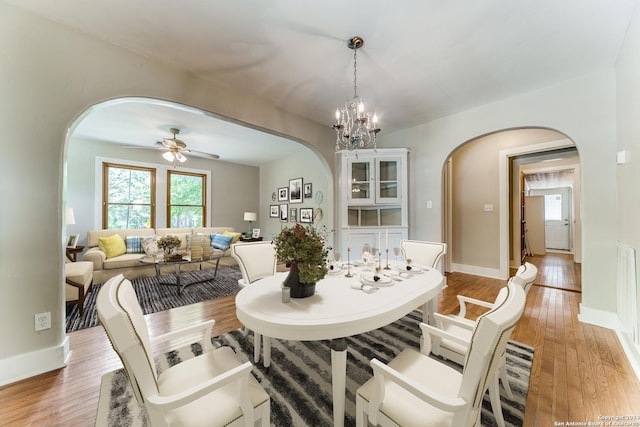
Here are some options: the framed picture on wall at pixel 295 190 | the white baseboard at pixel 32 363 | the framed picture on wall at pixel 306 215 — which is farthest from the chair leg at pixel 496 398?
the framed picture on wall at pixel 295 190

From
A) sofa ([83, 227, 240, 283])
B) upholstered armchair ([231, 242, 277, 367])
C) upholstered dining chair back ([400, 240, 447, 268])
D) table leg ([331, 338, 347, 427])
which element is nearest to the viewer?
table leg ([331, 338, 347, 427])

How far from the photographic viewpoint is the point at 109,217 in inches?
197

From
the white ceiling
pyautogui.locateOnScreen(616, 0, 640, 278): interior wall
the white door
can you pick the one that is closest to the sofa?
the white ceiling

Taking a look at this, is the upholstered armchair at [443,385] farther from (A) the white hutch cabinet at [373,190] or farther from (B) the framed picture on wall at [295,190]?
(B) the framed picture on wall at [295,190]

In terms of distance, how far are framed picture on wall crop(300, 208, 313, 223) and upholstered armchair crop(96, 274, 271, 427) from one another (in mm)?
4493

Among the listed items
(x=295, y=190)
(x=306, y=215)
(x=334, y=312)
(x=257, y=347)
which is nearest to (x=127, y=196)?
(x=295, y=190)

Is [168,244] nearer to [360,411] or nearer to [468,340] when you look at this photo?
[360,411]

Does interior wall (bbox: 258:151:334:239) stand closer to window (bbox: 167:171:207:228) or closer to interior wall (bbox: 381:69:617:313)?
window (bbox: 167:171:207:228)

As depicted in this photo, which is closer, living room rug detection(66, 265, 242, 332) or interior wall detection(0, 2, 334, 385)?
interior wall detection(0, 2, 334, 385)

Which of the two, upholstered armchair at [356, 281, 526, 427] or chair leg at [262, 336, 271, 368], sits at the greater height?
upholstered armchair at [356, 281, 526, 427]

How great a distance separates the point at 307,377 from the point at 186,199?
5.71 m

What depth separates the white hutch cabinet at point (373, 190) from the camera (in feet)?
12.4

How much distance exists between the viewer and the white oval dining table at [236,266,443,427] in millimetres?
1065

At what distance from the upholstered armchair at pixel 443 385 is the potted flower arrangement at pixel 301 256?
1.75ft
